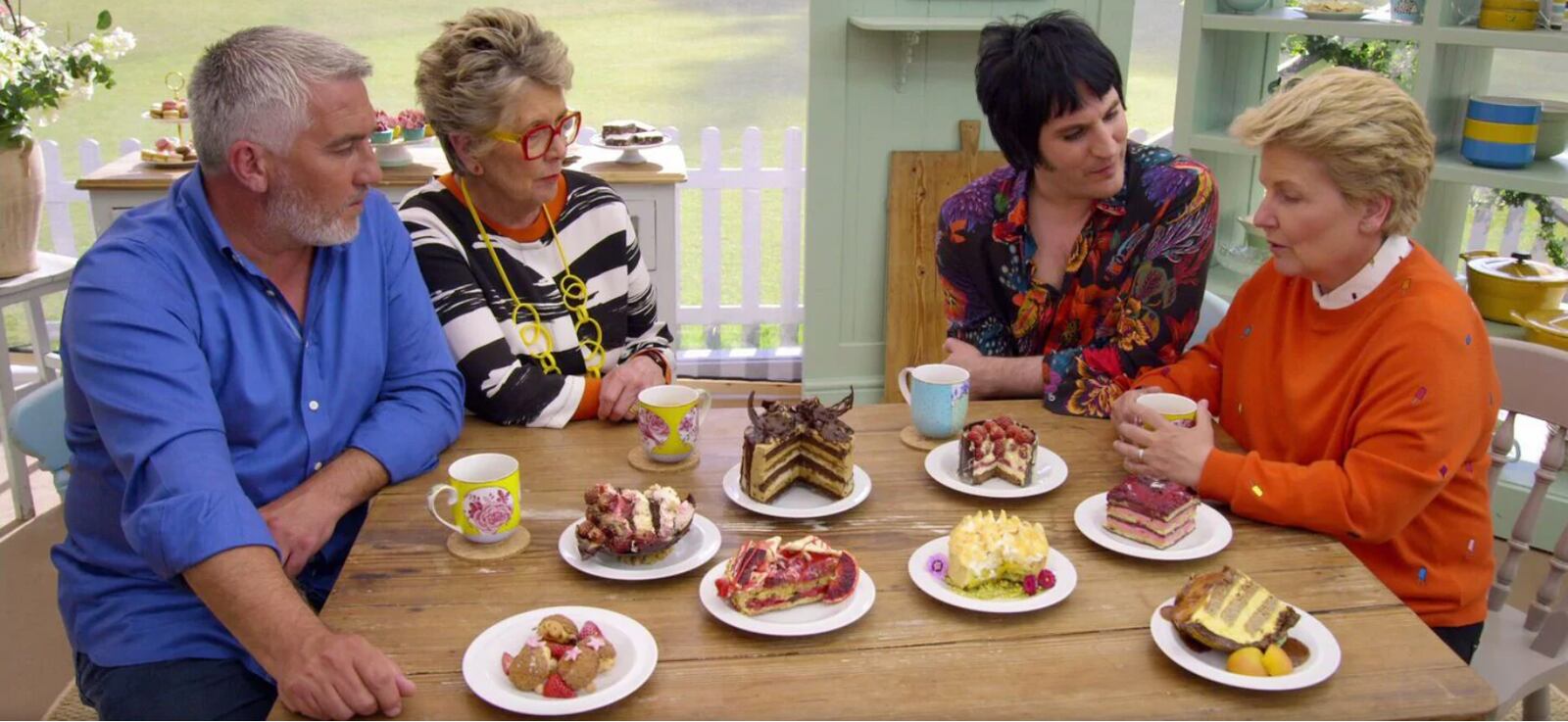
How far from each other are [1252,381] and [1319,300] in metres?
0.18

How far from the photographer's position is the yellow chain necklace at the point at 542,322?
7.27 feet

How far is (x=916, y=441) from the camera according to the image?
6.44 ft

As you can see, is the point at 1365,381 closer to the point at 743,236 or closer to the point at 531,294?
the point at 531,294

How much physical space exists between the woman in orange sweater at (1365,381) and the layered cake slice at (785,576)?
1.79ft

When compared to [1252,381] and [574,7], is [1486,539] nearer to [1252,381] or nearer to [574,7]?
[1252,381]

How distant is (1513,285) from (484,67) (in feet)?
8.98

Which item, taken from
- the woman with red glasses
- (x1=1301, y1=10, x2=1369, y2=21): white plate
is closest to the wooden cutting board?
(x1=1301, y1=10, x2=1369, y2=21): white plate

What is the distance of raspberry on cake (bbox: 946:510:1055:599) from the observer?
149 cm

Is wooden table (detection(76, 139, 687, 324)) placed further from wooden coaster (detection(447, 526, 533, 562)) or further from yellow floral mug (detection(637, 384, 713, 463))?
wooden coaster (detection(447, 526, 533, 562))

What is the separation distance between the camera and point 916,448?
6.38 ft

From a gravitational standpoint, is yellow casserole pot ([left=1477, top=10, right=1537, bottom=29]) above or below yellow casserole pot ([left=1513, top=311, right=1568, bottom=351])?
above

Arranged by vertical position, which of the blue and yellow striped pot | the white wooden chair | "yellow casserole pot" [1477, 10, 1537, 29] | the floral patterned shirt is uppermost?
"yellow casserole pot" [1477, 10, 1537, 29]

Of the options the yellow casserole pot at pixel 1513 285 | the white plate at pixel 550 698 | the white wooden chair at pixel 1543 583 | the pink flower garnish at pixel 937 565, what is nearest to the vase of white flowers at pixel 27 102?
the white plate at pixel 550 698

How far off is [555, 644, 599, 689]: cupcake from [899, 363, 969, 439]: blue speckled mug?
0.76m
